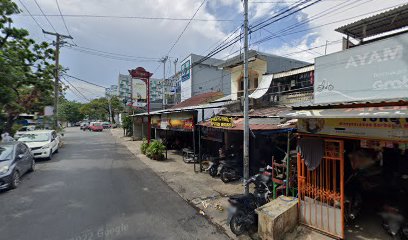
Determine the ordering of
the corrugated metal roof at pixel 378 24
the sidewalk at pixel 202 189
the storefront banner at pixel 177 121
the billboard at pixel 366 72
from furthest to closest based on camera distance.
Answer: the storefront banner at pixel 177 121, the corrugated metal roof at pixel 378 24, the sidewalk at pixel 202 189, the billboard at pixel 366 72

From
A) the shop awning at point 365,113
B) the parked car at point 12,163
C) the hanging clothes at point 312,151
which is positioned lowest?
the parked car at point 12,163

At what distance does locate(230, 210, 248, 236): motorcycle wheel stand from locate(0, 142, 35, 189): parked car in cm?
716

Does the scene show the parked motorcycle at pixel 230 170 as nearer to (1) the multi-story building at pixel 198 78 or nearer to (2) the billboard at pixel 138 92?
(1) the multi-story building at pixel 198 78

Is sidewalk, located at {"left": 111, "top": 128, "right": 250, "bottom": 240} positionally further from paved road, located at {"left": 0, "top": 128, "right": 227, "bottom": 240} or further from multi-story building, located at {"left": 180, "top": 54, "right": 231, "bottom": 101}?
multi-story building, located at {"left": 180, "top": 54, "right": 231, "bottom": 101}

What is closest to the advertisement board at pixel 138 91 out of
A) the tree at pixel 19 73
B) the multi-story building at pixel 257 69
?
the tree at pixel 19 73

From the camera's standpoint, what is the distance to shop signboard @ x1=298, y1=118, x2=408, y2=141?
12.1 feet

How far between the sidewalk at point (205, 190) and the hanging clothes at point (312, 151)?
4.70ft

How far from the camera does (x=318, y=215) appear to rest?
14.9 feet

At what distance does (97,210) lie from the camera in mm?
5539

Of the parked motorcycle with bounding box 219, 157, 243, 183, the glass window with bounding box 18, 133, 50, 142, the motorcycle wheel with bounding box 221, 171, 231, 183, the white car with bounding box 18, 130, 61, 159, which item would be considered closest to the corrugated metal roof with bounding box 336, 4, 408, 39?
the parked motorcycle with bounding box 219, 157, 243, 183

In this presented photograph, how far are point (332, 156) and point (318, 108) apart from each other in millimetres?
1097

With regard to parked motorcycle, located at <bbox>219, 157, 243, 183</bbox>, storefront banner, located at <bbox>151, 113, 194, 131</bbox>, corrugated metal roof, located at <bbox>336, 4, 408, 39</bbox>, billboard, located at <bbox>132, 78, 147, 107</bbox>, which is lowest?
parked motorcycle, located at <bbox>219, 157, 243, 183</bbox>

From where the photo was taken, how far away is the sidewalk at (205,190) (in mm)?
4617

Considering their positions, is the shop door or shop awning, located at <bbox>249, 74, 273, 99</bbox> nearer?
the shop door
